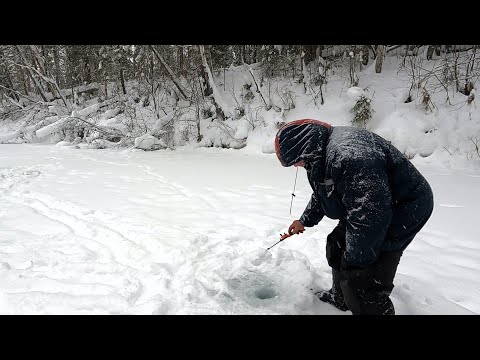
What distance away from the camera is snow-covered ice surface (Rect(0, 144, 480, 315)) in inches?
94.1

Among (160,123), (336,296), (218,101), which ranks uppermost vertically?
(218,101)

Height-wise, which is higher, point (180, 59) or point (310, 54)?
point (310, 54)

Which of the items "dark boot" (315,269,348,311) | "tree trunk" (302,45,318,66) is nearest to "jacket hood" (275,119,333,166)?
"dark boot" (315,269,348,311)

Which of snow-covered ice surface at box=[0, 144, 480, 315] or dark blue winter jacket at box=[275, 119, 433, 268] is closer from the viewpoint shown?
dark blue winter jacket at box=[275, 119, 433, 268]

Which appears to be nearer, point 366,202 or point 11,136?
point 366,202

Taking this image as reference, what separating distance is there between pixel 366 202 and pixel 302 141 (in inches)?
19.4

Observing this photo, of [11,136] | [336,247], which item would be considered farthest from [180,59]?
[336,247]

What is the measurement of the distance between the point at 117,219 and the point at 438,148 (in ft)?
25.5

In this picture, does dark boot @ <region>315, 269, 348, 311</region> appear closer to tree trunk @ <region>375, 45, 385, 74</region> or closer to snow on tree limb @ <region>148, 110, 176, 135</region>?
tree trunk @ <region>375, 45, 385, 74</region>

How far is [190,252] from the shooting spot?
10.6 ft

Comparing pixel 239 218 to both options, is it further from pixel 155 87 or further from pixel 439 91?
pixel 155 87

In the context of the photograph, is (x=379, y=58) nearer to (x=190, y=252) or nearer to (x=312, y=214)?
(x=312, y=214)

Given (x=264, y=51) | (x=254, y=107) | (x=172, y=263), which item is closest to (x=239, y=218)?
(x=172, y=263)

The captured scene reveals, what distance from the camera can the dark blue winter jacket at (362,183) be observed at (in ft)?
5.43
